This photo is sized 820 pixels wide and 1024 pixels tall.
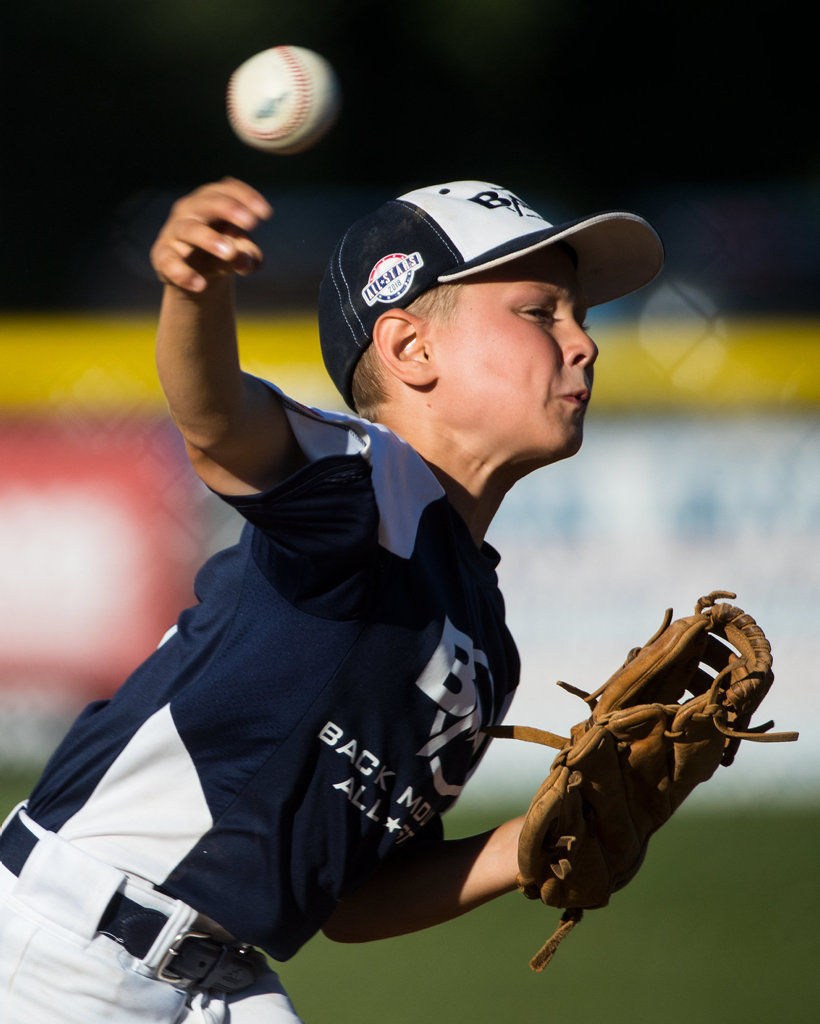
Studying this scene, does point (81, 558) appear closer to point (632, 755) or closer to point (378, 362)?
point (378, 362)

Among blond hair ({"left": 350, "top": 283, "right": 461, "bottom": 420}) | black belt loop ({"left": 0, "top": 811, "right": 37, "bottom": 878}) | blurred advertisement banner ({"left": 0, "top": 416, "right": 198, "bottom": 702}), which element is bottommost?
blurred advertisement banner ({"left": 0, "top": 416, "right": 198, "bottom": 702})

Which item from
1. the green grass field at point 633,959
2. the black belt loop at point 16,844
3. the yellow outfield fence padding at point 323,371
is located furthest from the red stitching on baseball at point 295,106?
the yellow outfield fence padding at point 323,371

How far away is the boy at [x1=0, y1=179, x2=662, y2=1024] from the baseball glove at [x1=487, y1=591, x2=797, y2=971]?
0.32ft

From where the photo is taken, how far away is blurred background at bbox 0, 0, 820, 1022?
4.24 meters

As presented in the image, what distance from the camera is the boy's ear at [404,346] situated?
→ 169cm

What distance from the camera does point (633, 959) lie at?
3.27 metres

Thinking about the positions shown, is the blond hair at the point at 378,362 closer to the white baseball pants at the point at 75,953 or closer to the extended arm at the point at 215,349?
the extended arm at the point at 215,349

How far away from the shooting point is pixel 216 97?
662 cm

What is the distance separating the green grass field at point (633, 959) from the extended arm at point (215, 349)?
2.11 metres

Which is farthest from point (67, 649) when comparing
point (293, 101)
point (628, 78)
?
point (628, 78)

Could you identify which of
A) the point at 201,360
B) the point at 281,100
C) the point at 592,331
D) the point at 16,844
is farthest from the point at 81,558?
the point at 201,360

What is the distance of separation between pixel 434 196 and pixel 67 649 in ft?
10.5

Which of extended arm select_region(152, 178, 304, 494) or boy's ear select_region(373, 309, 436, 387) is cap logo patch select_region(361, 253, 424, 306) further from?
extended arm select_region(152, 178, 304, 494)

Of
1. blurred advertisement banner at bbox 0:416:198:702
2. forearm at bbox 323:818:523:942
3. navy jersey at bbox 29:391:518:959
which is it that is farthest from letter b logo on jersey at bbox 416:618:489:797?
blurred advertisement banner at bbox 0:416:198:702
